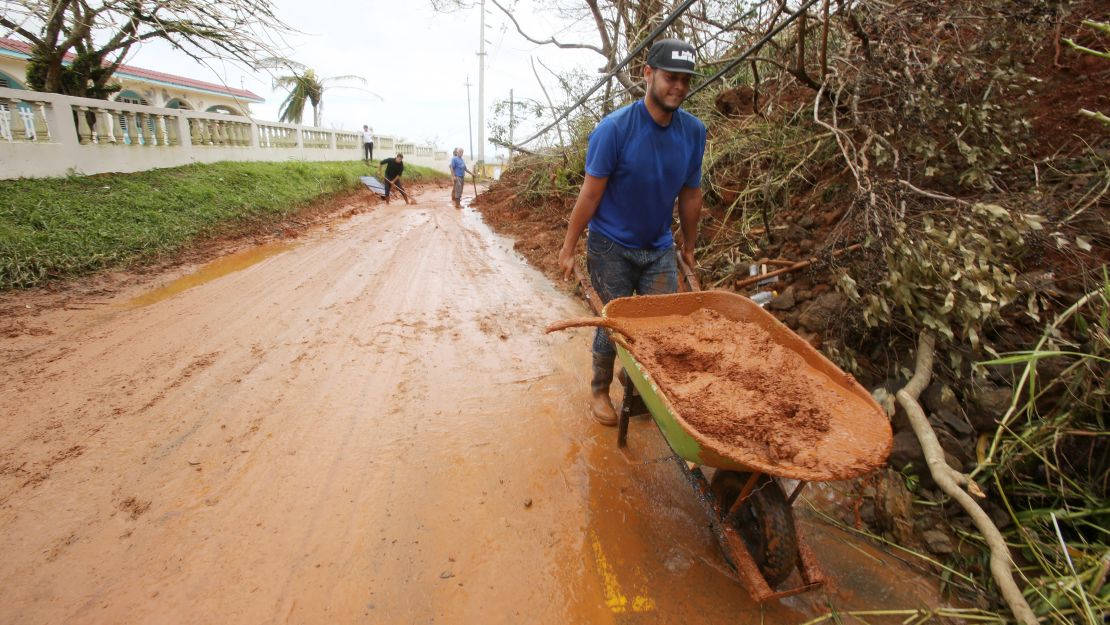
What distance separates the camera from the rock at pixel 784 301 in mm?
3541

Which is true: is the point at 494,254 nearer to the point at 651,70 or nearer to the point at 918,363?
the point at 651,70

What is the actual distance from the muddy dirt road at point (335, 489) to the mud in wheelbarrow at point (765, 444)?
277 millimetres

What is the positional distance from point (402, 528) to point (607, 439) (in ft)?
4.23

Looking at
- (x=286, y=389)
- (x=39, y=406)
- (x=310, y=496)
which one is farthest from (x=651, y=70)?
(x=39, y=406)

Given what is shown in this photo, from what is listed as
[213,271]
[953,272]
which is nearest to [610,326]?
[953,272]

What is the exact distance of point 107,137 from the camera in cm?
832

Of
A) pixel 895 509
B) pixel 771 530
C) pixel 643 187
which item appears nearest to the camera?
pixel 771 530

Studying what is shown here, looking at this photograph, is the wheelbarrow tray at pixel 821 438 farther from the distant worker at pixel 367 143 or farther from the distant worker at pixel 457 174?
the distant worker at pixel 367 143

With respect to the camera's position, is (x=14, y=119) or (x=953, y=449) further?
(x=14, y=119)

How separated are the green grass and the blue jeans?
5651mm

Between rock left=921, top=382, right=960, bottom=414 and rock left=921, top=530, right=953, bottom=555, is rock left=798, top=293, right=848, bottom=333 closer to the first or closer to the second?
rock left=921, top=382, right=960, bottom=414

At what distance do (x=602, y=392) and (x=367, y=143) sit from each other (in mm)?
20300

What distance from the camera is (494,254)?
7844 mm

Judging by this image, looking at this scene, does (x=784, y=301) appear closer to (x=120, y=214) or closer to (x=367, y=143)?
(x=120, y=214)
